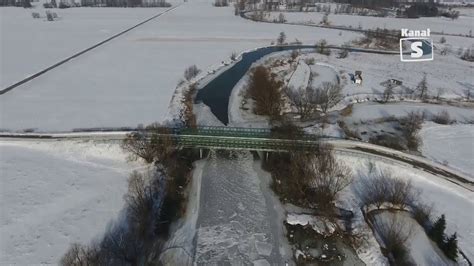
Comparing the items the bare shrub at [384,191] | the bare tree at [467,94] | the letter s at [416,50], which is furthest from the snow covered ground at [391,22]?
the bare shrub at [384,191]

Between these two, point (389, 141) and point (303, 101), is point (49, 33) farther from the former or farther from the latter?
point (389, 141)

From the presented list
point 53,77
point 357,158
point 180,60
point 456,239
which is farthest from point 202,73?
point 456,239

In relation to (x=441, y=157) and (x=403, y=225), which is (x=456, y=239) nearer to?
(x=403, y=225)

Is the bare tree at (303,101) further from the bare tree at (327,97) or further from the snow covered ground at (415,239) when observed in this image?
the snow covered ground at (415,239)

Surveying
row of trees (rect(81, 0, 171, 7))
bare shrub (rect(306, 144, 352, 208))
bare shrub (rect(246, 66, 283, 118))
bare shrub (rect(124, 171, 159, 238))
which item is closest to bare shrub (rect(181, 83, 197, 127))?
bare shrub (rect(246, 66, 283, 118))

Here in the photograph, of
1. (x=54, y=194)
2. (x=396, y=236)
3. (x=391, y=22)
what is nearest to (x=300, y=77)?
(x=396, y=236)
